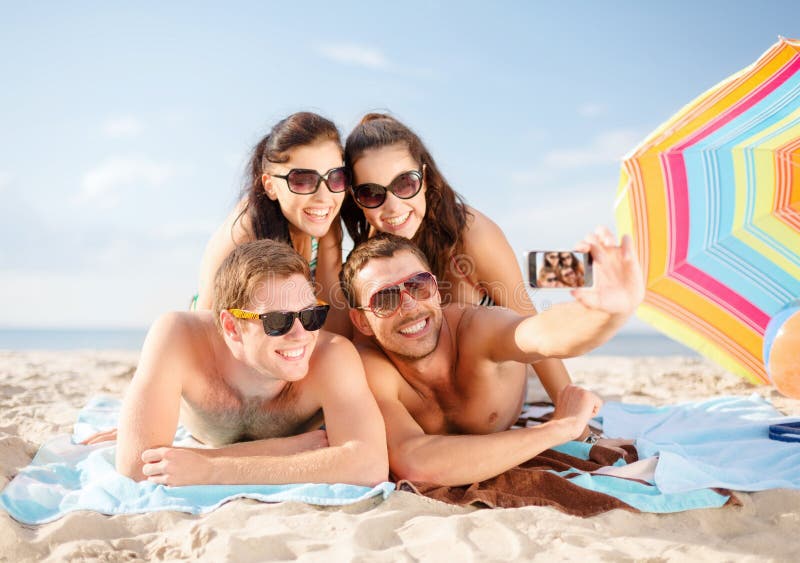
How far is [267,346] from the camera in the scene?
3.83 meters

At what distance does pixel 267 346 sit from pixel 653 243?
129 inches

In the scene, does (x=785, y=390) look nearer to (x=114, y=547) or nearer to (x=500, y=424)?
(x=500, y=424)

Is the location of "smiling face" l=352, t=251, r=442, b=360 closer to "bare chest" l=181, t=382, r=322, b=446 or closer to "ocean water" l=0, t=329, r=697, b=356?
"bare chest" l=181, t=382, r=322, b=446

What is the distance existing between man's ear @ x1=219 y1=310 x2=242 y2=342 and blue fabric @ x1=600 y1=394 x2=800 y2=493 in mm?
2355

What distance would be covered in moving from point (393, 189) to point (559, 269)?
2.19 meters

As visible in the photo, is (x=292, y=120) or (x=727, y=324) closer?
(x=292, y=120)

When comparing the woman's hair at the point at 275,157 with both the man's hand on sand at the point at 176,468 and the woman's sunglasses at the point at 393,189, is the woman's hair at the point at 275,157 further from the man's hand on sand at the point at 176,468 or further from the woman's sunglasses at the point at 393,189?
the man's hand on sand at the point at 176,468

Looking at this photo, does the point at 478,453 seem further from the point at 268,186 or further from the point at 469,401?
the point at 268,186

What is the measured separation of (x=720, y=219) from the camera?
A: 5.63 metres

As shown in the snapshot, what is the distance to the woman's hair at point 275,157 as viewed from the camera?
4.75 metres

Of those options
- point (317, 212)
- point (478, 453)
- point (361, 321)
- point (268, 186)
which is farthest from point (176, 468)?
point (268, 186)

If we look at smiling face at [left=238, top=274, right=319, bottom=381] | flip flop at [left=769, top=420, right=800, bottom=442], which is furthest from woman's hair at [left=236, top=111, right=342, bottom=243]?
flip flop at [left=769, top=420, right=800, bottom=442]

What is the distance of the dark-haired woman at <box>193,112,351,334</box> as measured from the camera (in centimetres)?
473

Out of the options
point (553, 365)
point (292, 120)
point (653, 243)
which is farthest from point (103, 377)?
point (653, 243)
